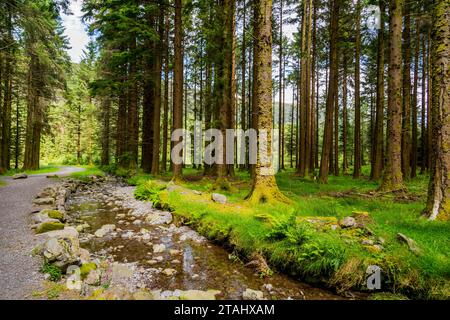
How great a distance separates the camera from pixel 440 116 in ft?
15.5

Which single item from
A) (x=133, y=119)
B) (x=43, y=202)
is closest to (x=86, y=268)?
(x=43, y=202)

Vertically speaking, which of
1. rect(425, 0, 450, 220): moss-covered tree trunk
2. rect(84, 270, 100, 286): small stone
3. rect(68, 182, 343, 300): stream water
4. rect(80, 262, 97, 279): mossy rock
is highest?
rect(425, 0, 450, 220): moss-covered tree trunk

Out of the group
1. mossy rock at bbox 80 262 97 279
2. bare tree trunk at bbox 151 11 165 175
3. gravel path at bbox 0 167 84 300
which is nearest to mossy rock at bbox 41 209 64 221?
gravel path at bbox 0 167 84 300

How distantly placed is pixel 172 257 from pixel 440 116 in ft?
20.6

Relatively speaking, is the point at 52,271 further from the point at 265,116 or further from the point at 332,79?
the point at 332,79

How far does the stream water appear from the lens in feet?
12.1

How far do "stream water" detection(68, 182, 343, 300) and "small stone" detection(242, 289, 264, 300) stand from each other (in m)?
0.09

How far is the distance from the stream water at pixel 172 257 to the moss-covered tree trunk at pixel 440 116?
10.4 feet

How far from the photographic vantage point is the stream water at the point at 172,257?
12.1 ft

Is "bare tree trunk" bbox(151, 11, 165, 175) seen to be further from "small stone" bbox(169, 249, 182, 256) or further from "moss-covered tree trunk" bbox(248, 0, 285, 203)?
"small stone" bbox(169, 249, 182, 256)

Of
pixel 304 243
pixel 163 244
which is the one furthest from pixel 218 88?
pixel 304 243
